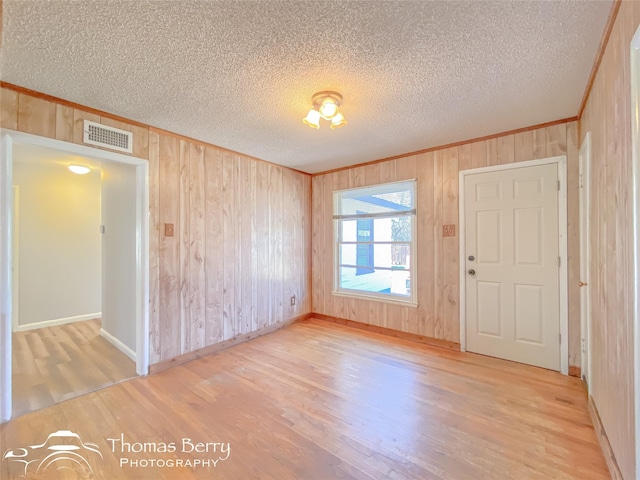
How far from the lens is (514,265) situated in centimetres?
286

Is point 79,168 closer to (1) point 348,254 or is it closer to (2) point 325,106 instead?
(2) point 325,106

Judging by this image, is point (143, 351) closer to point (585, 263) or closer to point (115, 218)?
point (115, 218)

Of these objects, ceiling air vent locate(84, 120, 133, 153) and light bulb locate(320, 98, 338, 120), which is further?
ceiling air vent locate(84, 120, 133, 153)

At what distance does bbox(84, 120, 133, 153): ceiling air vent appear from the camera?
2318 millimetres

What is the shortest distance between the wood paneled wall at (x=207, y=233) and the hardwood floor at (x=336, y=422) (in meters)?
0.54

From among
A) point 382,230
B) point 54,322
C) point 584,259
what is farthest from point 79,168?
point 584,259

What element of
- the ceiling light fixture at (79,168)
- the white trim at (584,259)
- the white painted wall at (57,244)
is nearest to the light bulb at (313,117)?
the white trim at (584,259)

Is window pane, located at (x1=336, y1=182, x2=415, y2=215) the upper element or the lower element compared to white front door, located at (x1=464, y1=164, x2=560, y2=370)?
upper

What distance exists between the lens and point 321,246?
177 inches

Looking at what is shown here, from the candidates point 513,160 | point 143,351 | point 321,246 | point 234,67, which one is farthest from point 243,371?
point 513,160

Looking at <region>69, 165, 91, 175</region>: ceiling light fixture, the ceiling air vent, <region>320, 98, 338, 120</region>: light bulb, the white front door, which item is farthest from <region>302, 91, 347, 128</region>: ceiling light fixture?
<region>69, 165, 91, 175</region>: ceiling light fixture

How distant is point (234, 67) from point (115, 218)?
2.61 meters

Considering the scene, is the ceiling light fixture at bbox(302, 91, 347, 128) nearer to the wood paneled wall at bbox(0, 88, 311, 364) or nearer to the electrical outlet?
the wood paneled wall at bbox(0, 88, 311, 364)

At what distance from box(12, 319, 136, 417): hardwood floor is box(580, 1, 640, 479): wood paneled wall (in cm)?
354
